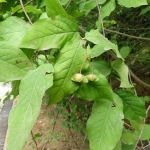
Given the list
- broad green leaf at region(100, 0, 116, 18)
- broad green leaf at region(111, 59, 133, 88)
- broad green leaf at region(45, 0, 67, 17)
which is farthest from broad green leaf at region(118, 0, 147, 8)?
broad green leaf at region(45, 0, 67, 17)

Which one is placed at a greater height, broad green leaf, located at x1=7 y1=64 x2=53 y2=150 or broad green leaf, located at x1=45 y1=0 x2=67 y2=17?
broad green leaf, located at x1=45 y1=0 x2=67 y2=17

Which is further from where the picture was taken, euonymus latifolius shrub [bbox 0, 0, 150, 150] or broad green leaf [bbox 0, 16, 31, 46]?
broad green leaf [bbox 0, 16, 31, 46]

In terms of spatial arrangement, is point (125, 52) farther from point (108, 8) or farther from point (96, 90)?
point (96, 90)

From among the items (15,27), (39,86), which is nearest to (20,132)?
(39,86)

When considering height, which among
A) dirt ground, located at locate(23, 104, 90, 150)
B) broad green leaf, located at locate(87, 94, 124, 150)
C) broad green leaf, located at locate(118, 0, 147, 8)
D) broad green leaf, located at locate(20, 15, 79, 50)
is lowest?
dirt ground, located at locate(23, 104, 90, 150)

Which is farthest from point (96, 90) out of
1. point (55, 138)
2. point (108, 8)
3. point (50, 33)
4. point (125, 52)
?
point (55, 138)

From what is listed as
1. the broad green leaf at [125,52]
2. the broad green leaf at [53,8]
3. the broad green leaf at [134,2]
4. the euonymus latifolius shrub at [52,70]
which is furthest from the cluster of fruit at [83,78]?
the broad green leaf at [125,52]

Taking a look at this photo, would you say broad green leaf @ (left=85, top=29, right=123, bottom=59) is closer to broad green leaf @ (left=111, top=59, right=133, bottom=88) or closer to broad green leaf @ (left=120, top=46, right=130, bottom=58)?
broad green leaf @ (left=111, top=59, right=133, bottom=88)
